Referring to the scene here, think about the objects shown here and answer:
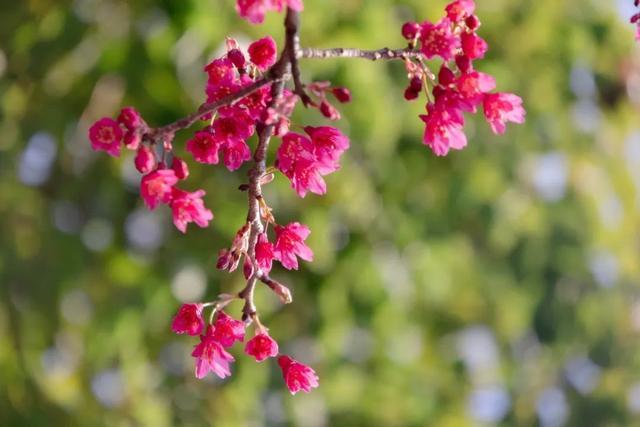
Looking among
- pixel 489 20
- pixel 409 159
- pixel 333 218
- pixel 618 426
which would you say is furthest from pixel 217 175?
pixel 618 426

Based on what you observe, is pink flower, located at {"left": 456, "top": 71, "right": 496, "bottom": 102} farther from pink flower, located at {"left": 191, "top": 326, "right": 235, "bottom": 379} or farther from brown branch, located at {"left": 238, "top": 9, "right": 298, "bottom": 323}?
pink flower, located at {"left": 191, "top": 326, "right": 235, "bottom": 379}

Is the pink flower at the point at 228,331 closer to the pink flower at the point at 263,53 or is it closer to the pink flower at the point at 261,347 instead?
the pink flower at the point at 261,347

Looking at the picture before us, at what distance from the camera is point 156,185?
3.10 ft

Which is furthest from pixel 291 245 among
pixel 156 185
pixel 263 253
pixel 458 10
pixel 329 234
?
pixel 329 234

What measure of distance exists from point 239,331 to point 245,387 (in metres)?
2.11

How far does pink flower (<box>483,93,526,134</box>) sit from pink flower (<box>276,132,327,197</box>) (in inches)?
7.4

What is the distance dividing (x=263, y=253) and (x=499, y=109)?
289 millimetres

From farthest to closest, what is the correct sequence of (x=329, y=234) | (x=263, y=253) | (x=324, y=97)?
(x=329, y=234)
(x=263, y=253)
(x=324, y=97)

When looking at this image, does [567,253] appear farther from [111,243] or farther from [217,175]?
[111,243]

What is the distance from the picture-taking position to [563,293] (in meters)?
3.71

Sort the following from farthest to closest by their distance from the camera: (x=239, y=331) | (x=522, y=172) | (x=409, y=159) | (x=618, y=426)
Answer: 1. (x=618, y=426)
2. (x=522, y=172)
3. (x=409, y=159)
4. (x=239, y=331)

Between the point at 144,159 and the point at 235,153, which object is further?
the point at 235,153

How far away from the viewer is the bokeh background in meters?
2.99

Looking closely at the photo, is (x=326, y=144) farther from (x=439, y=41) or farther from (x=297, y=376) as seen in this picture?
(x=297, y=376)
